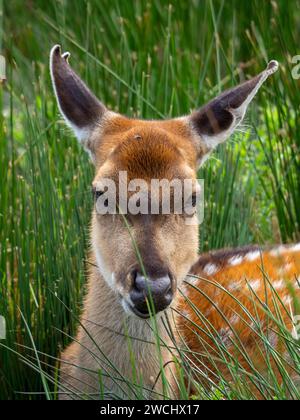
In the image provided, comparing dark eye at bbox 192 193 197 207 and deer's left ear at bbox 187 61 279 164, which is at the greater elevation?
deer's left ear at bbox 187 61 279 164

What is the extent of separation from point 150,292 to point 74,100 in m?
1.21

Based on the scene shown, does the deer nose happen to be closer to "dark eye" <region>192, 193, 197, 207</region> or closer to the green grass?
the green grass

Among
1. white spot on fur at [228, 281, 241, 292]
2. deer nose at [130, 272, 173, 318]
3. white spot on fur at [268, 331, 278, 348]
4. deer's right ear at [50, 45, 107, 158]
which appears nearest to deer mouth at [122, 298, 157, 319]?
deer nose at [130, 272, 173, 318]

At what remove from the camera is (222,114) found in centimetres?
448

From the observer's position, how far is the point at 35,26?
968 cm

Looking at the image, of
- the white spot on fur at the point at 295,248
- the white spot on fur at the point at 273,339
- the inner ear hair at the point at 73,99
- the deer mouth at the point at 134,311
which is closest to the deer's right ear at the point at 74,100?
the inner ear hair at the point at 73,99

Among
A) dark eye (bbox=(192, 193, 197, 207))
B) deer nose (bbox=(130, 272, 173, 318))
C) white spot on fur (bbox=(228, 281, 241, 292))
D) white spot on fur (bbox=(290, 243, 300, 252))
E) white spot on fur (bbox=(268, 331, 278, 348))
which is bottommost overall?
white spot on fur (bbox=(268, 331, 278, 348))

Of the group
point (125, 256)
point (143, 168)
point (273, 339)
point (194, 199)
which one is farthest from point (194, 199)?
point (273, 339)

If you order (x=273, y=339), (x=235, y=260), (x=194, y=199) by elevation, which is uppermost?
(x=194, y=199)

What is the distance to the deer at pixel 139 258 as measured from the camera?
12.4 ft

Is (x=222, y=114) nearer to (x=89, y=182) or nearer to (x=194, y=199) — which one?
(x=194, y=199)

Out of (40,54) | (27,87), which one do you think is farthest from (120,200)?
(40,54)

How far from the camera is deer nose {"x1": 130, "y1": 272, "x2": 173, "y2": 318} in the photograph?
365cm

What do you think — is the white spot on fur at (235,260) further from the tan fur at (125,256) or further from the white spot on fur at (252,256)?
the tan fur at (125,256)
